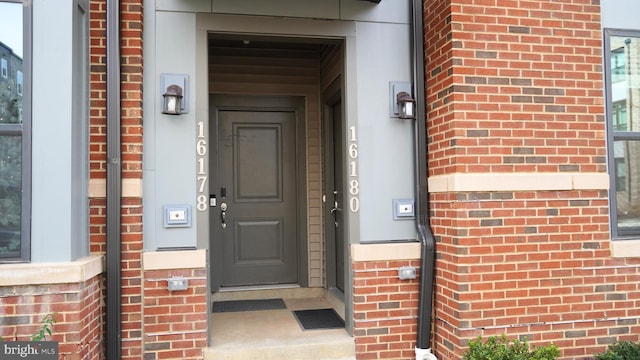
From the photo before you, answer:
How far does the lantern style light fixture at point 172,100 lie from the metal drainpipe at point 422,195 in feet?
6.59

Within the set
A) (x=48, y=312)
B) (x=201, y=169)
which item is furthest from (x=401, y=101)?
(x=48, y=312)

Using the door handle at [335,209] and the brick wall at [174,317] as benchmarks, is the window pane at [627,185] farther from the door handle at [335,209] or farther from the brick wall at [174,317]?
the brick wall at [174,317]

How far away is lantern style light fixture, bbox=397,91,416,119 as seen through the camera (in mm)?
4148

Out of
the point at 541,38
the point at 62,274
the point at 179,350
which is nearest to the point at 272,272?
the point at 179,350

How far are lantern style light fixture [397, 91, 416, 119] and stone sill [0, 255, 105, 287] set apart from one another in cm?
276

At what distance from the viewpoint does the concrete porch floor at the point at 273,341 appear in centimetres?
390

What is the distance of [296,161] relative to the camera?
5676 mm

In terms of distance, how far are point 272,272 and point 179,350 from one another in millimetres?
1919

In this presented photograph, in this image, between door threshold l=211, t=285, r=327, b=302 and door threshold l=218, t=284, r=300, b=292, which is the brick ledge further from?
door threshold l=218, t=284, r=300, b=292

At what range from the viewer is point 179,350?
3801 mm

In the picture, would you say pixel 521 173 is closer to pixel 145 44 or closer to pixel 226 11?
pixel 226 11

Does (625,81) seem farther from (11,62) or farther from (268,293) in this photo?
(11,62)

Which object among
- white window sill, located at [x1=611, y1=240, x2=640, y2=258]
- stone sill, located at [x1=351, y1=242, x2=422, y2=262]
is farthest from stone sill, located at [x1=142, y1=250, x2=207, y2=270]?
white window sill, located at [x1=611, y1=240, x2=640, y2=258]

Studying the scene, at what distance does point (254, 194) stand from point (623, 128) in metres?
3.76
